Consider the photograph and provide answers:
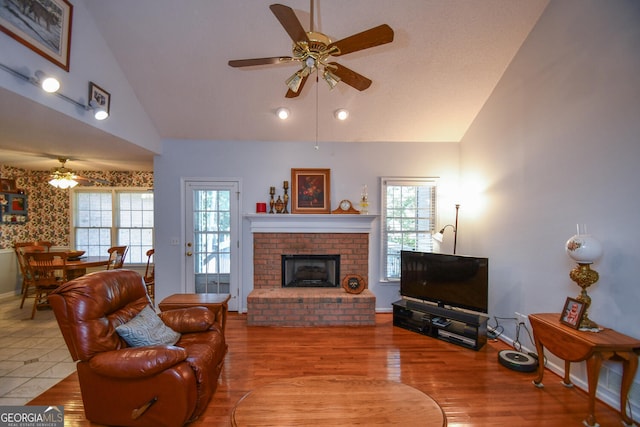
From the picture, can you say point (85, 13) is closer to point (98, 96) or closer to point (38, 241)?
point (98, 96)

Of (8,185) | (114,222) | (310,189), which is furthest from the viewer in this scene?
(114,222)

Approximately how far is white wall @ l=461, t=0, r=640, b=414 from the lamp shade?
0.18m

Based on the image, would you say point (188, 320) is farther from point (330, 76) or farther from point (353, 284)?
point (330, 76)

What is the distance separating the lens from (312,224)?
4289mm

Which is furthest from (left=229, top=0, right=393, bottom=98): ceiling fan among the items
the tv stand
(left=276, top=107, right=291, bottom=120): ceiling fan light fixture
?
the tv stand

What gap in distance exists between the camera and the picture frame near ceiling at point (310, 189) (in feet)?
14.3

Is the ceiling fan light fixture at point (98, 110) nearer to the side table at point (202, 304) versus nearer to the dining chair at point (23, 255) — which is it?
the side table at point (202, 304)

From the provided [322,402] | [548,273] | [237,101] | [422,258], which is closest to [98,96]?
[237,101]

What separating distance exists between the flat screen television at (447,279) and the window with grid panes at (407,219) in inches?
19.6

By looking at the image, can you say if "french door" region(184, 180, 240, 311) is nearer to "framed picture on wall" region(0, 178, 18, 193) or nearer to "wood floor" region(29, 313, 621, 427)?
"wood floor" region(29, 313, 621, 427)

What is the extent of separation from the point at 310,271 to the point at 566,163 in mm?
3283

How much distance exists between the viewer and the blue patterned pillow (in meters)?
2.02

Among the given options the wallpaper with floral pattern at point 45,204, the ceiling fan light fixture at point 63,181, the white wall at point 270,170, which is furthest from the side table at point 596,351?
the wallpaper with floral pattern at point 45,204

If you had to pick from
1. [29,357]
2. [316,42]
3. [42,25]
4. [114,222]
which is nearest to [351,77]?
[316,42]
